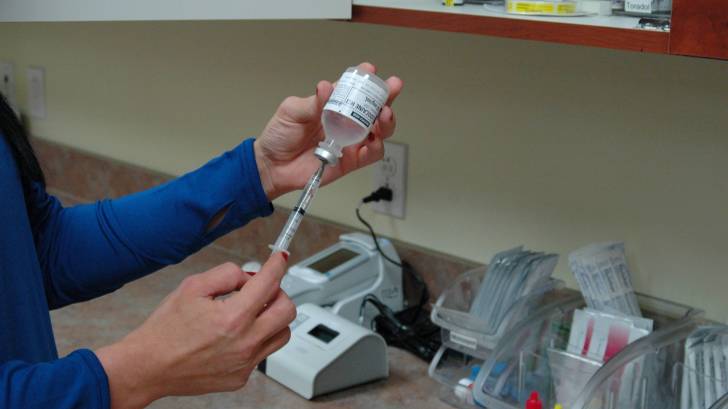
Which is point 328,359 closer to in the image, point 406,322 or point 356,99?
point 406,322

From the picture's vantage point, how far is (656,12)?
114cm

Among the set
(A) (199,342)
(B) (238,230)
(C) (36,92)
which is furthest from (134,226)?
(C) (36,92)

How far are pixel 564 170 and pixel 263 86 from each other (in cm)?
68

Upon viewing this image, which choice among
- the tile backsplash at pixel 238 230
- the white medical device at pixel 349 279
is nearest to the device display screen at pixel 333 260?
the white medical device at pixel 349 279

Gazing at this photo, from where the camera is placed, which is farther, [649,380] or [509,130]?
[509,130]

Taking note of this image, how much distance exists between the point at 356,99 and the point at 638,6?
391mm

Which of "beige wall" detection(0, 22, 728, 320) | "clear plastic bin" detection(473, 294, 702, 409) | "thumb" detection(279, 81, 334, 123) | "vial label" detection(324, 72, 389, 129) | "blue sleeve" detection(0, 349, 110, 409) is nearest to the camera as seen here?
"blue sleeve" detection(0, 349, 110, 409)

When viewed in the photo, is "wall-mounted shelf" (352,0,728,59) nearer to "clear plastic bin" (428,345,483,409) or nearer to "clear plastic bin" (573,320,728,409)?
"clear plastic bin" (573,320,728,409)

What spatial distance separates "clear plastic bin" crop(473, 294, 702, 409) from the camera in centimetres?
124

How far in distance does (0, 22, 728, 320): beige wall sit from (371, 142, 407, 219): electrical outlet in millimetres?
17

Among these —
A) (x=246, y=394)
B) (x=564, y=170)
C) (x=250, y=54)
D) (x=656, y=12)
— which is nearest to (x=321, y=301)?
(x=246, y=394)

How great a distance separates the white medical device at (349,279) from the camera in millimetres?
1617

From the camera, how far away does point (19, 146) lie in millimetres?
1066

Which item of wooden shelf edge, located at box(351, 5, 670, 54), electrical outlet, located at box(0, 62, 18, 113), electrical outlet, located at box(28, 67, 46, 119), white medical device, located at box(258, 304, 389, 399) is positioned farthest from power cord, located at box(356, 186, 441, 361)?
electrical outlet, located at box(0, 62, 18, 113)
